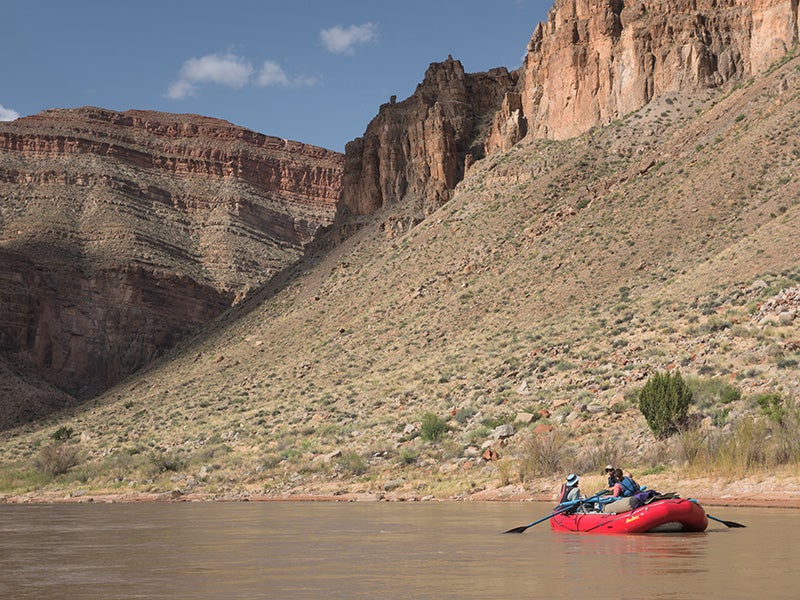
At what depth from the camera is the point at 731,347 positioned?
35.0 metres

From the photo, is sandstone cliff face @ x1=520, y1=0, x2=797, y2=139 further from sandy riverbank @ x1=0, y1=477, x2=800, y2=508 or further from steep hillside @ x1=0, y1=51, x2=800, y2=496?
sandy riverbank @ x1=0, y1=477, x2=800, y2=508

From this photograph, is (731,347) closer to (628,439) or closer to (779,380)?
(779,380)

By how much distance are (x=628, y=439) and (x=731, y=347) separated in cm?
718

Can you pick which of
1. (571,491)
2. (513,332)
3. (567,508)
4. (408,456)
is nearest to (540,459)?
(408,456)

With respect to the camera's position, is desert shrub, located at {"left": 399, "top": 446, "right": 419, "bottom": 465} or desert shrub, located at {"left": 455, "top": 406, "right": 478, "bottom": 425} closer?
desert shrub, located at {"left": 399, "top": 446, "right": 419, "bottom": 465}

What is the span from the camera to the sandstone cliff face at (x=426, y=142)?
3270 inches

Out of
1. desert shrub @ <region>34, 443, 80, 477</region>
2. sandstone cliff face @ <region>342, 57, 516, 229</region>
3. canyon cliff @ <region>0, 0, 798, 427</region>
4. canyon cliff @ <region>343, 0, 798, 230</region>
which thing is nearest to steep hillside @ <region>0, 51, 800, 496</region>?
desert shrub @ <region>34, 443, 80, 477</region>

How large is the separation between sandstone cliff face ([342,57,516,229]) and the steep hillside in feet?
18.1

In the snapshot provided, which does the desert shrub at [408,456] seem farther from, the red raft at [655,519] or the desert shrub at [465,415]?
the red raft at [655,519]

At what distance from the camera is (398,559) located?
14891mm

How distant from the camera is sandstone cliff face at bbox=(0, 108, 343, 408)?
110375mm

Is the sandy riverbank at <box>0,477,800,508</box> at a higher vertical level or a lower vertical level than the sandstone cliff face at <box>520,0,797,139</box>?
lower

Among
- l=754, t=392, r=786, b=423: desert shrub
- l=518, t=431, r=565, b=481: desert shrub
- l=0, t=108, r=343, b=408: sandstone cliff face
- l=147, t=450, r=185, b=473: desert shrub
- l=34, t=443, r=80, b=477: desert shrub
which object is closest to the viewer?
l=754, t=392, r=786, b=423: desert shrub

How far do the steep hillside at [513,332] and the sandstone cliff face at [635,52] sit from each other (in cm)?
217
